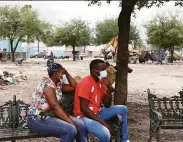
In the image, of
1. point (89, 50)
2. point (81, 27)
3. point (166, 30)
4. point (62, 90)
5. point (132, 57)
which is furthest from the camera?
point (89, 50)

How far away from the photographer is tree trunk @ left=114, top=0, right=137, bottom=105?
25.7 feet

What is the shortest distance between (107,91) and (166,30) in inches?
1858

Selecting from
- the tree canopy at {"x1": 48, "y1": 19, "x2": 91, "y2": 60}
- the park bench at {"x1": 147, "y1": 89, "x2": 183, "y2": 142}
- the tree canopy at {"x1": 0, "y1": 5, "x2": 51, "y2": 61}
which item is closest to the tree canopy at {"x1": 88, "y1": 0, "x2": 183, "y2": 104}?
the park bench at {"x1": 147, "y1": 89, "x2": 183, "y2": 142}

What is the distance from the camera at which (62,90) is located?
18.1ft

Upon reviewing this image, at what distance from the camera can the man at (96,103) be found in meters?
5.00

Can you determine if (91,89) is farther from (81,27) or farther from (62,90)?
(81,27)

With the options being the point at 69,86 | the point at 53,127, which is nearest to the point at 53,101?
the point at 53,127

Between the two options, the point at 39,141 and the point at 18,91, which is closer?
the point at 39,141

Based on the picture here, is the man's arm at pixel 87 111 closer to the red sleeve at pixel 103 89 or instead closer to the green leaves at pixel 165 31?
the red sleeve at pixel 103 89

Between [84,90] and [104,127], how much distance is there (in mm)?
513

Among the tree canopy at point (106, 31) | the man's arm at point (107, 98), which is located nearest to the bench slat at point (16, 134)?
the man's arm at point (107, 98)

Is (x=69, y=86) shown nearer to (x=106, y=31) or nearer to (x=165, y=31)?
(x=165, y=31)

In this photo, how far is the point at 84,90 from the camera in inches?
200

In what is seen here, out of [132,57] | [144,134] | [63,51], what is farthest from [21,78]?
[63,51]
